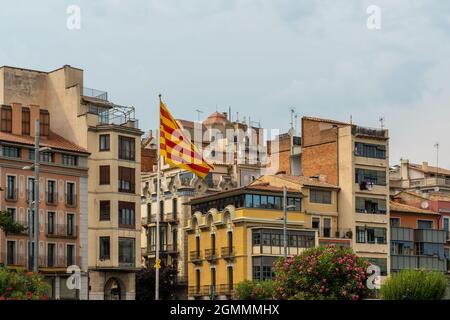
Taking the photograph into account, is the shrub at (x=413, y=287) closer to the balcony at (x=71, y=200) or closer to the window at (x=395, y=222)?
the balcony at (x=71, y=200)

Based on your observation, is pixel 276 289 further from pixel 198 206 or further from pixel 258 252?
pixel 198 206

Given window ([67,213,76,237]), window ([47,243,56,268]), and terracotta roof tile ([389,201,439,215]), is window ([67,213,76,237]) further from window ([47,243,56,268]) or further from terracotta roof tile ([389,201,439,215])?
terracotta roof tile ([389,201,439,215])

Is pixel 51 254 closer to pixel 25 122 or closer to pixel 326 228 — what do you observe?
pixel 25 122

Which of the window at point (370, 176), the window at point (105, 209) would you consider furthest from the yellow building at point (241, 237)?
the window at point (105, 209)

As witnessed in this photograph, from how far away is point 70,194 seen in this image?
93.6 meters

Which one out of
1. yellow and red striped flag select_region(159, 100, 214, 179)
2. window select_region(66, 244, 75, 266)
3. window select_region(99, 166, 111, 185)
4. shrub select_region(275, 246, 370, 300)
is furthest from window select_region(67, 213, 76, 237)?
shrub select_region(275, 246, 370, 300)

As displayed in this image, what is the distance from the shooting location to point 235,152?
141625 millimetres

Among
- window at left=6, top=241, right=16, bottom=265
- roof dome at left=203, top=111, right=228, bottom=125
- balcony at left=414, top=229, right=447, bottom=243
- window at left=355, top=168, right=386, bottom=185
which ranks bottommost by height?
window at left=6, top=241, right=16, bottom=265

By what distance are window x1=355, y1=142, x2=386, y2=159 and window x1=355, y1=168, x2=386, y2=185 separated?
5.35ft

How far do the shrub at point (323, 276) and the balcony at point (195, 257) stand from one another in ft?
125

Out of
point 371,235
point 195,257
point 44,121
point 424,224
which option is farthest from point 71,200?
point 424,224

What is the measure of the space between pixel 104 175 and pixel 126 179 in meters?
2.05

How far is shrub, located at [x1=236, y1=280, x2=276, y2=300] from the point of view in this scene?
81625mm

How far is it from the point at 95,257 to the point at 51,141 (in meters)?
10.3
